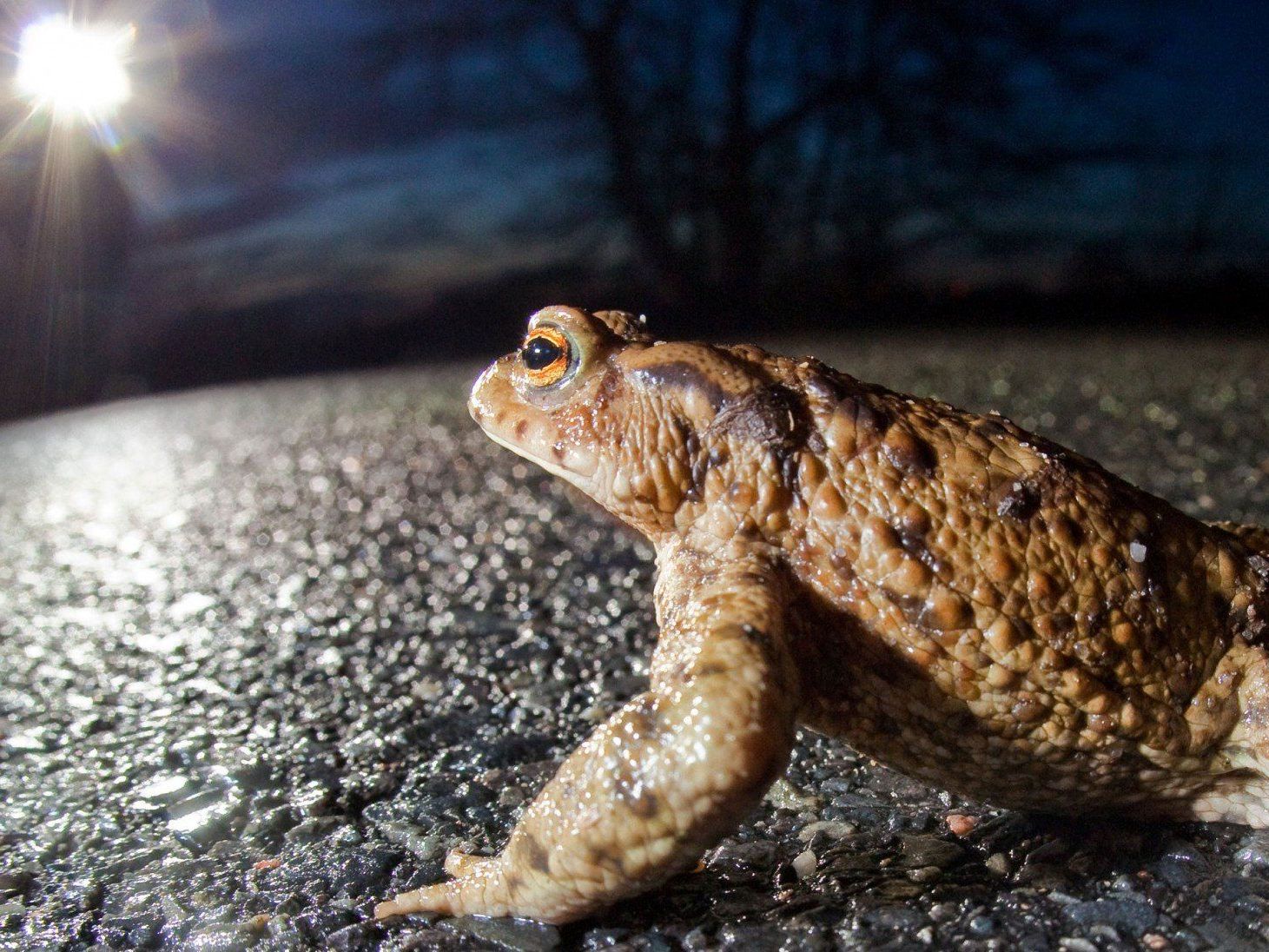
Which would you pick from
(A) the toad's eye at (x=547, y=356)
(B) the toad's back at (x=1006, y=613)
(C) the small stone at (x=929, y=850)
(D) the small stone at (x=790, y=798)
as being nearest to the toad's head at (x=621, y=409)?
(A) the toad's eye at (x=547, y=356)

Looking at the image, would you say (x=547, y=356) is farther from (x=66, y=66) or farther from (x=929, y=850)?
(x=66, y=66)

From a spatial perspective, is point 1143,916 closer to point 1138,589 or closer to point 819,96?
point 1138,589

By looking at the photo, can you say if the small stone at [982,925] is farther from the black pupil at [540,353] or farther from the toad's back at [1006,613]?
the black pupil at [540,353]

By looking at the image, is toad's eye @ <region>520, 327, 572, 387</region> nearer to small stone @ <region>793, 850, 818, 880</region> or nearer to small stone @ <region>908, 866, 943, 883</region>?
small stone @ <region>793, 850, 818, 880</region>

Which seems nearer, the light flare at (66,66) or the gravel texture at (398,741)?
the gravel texture at (398,741)

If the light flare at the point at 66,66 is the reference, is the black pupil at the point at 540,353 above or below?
below

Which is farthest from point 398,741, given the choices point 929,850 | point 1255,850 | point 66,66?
point 66,66

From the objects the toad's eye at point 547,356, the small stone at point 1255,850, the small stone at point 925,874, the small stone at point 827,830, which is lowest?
the small stone at point 1255,850

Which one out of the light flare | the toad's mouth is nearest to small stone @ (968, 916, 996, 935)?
the toad's mouth
